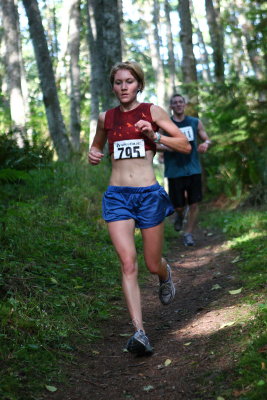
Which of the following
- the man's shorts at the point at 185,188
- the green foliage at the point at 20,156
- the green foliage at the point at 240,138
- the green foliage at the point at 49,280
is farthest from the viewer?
the green foliage at the point at 240,138

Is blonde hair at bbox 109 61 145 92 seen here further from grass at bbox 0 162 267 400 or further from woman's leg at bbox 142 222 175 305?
grass at bbox 0 162 267 400

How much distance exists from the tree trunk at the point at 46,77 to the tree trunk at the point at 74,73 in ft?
18.2

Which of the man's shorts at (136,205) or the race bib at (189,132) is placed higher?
the race bib at (189,132)

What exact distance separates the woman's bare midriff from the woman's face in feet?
1.72

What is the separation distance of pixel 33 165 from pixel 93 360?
5650 mm

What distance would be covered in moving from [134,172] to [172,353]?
152 centimetres

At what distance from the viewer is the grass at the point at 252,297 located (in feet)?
10.3

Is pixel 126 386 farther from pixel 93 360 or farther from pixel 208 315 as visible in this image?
pixel 208 315

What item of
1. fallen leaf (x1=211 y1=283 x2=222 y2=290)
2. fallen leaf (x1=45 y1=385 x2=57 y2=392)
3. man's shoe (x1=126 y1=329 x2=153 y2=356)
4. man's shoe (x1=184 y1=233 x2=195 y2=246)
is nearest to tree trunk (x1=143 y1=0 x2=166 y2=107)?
man's shoe (x1=184 y1=233 x2=195 y2=246)

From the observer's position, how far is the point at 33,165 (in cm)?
948

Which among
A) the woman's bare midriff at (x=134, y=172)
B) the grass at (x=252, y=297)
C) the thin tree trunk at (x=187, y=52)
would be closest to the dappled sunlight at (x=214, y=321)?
the grass at (x=252, y=297)

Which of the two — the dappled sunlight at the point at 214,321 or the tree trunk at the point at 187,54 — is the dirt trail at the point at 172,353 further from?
the tree trunk at the point at 187,54

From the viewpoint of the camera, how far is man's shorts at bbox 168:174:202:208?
9578 millimetres

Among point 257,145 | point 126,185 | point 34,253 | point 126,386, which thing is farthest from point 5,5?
point 126,386
